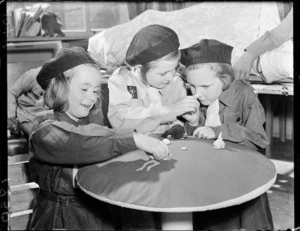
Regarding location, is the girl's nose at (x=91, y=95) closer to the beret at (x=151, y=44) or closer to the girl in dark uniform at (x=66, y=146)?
the girl in dark uniform at (x=66, y=146)

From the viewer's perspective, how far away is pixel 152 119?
3.98ft

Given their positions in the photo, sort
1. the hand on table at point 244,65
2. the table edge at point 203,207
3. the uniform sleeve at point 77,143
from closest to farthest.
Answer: the table edge at point 203,207
the uniform sleeve at point 77,143
the hand on table at point 244,65

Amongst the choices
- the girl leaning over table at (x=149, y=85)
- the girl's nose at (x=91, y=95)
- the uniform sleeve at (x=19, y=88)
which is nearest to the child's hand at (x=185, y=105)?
the girl leaning over table at (x=149, y=85)

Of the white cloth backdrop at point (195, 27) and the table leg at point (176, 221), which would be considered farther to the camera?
the white cloth backdrop at point (195, 27)

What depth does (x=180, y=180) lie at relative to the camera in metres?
0.99

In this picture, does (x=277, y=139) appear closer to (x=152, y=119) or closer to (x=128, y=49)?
(x=152, y=119)

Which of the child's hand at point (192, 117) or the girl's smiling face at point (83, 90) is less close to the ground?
the girl's smiling face at point (83, 90)

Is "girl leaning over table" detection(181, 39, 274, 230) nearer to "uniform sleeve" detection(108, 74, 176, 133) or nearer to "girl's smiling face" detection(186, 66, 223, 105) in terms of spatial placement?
"girl's smiling face" detection(186, 66, 223, 105)

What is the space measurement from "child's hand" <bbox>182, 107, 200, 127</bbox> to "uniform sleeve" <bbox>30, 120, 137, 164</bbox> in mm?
228

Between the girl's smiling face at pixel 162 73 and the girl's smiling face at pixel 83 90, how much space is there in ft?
0.47

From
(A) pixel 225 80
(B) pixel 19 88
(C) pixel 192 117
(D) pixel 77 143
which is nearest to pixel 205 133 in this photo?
(C) pixel 192 117

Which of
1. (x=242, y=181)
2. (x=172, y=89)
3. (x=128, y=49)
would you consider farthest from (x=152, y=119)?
(x=242, y=181)

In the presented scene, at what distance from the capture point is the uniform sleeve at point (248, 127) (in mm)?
1241

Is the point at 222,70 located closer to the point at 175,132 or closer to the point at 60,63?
the point at 175,132
